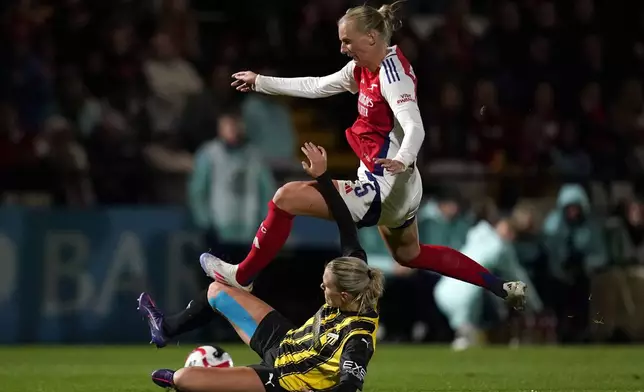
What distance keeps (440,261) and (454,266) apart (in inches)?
3.9

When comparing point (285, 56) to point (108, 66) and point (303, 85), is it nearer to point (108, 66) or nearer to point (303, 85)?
point (108, 66)

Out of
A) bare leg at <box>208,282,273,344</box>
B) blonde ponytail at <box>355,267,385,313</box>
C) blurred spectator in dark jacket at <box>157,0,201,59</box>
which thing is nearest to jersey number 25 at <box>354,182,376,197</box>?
bare leg at <box>208,282,273,344</box>

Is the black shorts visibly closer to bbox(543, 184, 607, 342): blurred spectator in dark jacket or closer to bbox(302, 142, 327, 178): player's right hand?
bbox(302, 142, 327, 178): player's right hand

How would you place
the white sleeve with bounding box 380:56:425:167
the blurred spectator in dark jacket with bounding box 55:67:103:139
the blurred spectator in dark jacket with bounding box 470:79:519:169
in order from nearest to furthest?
the white sleeve with bounding box 380:56:425:167
the blurred spectator in dark jacket with bounding box 55:67:103:139
the blurred spectator in dark jacket with bounding box 470:79:519:169

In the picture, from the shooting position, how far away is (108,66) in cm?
1549

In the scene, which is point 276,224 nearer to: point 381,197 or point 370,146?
point 381,197

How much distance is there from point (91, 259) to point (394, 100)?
21.4ft

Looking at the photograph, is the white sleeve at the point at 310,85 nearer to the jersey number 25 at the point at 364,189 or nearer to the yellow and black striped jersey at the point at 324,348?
the jersey number 25 at the point at 364,189

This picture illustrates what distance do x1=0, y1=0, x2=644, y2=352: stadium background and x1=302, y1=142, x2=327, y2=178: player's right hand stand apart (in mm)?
6324

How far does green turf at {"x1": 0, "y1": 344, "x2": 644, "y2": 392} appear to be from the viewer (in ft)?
30.5

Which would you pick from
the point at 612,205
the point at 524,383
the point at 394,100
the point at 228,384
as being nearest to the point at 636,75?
the point at 612,205

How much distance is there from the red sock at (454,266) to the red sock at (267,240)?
3.63 feet

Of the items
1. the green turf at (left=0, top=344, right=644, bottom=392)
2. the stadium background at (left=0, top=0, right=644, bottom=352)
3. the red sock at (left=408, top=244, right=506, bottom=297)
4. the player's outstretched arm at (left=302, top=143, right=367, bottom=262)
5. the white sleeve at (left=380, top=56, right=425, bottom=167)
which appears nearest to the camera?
the player's outstretched arm at (left=302, top=143, right=367, bottom=262)

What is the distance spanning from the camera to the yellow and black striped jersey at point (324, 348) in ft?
22.8
